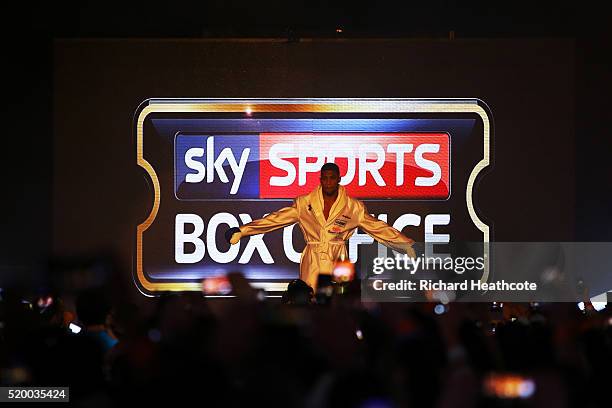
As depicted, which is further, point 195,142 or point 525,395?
point 195,142

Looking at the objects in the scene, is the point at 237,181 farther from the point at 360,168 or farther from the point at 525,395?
the point at 525,395

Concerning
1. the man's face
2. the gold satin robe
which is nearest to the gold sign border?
the gold satin robe

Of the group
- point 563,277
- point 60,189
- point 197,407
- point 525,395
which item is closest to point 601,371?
point 525,395

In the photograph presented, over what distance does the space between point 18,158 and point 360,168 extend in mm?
3503

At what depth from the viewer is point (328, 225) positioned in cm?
927

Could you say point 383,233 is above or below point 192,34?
below

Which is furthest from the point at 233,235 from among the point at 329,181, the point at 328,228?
the point at 329,181

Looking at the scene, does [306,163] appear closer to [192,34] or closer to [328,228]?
[192,34]

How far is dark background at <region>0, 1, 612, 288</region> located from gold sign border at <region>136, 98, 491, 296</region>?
79cm

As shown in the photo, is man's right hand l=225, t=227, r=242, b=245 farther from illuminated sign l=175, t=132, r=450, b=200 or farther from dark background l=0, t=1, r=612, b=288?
dark background l=0, t=1, r=612, b=288

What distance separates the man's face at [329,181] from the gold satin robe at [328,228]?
0.37 ft

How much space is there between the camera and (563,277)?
11.1 m

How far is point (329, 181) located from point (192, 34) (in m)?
3.26

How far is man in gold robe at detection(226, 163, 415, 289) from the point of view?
9.23 metres
